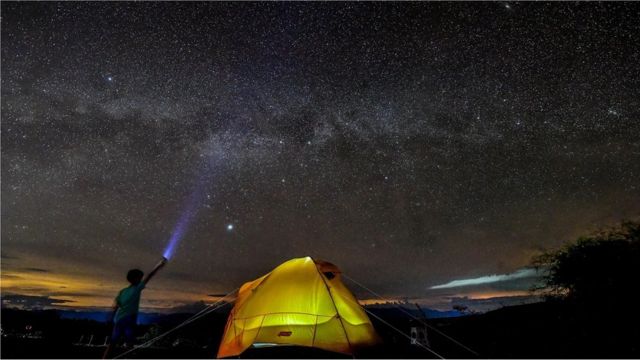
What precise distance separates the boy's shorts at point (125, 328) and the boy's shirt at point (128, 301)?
73 mm

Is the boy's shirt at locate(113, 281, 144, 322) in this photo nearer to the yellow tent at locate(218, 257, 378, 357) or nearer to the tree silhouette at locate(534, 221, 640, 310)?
the yellow tent at locate(218, 257, 378, 357)

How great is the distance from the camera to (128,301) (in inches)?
252

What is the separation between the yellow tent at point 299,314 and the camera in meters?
8.53

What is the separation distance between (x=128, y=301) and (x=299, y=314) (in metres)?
4.14

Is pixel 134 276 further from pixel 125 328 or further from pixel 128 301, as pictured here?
pixel 125 328

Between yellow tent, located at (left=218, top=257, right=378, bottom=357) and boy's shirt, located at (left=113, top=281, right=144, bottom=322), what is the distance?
3048mm

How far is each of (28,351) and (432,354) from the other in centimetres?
1105

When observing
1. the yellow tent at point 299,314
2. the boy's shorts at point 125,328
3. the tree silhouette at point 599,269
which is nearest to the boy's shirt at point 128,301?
the boy's shorts at point 125,328

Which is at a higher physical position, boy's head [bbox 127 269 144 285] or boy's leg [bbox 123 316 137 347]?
boy's head [bbox 127 269 144 285]

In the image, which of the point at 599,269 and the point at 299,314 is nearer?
the point at 299,314

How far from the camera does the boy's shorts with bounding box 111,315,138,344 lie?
637 centimetres

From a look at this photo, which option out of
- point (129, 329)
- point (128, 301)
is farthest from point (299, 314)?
point (128, 301)

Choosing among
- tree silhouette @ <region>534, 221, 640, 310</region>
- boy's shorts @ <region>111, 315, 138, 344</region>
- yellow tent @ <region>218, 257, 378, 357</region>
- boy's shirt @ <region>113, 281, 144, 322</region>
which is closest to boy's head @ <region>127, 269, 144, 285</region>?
boy's shirt @ <region>113, 281, 144, 322</region>

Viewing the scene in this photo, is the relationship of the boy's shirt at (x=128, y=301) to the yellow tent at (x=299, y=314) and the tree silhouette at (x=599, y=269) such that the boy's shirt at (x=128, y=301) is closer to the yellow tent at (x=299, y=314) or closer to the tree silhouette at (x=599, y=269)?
the yellow tent at (x=299, y=314)
